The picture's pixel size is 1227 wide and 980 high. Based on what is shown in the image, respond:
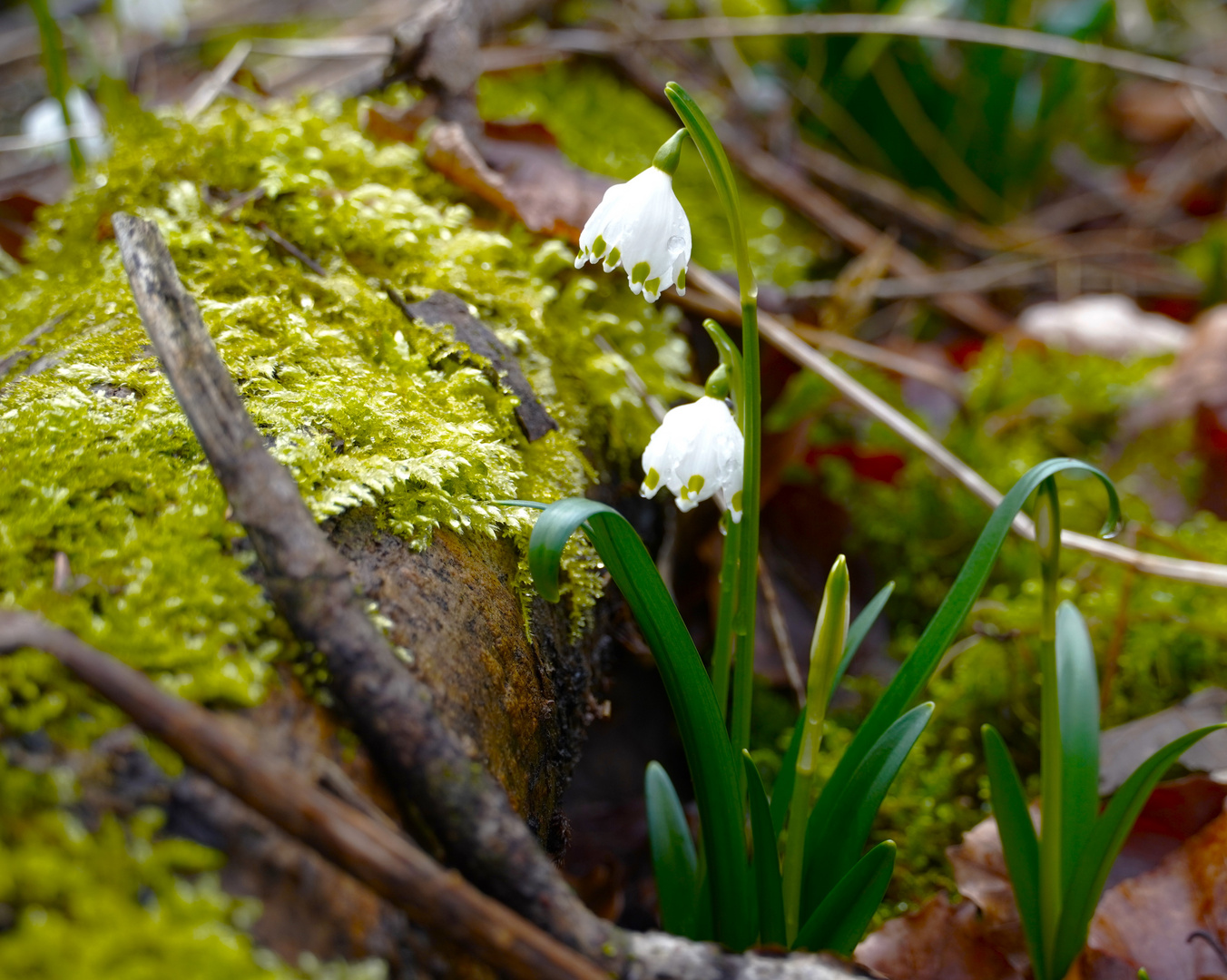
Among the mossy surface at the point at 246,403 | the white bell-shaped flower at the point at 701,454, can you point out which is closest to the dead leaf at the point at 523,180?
the mossy surface at the point at 246,403

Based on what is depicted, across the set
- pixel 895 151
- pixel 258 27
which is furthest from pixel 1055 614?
pixel 258 27

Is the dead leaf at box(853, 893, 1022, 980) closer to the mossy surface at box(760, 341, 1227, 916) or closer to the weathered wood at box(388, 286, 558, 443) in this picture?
the mossy surface at box(760, 341, 1227, 916)

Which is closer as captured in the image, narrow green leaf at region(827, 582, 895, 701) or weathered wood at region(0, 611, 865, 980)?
weathered wood at region(0, 611, 865, 980)

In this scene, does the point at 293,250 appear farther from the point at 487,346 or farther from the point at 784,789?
the point at 784,789

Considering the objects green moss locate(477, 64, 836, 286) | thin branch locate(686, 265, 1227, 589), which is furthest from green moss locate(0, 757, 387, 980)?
green moss locate(477, 64, 836, 286)

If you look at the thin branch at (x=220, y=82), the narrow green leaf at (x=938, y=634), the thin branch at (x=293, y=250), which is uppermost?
the thin branch at (x=220, y=82)

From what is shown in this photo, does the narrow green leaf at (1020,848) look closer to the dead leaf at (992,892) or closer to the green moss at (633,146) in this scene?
the dead leaf at (992,892)

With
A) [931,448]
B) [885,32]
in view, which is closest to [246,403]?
[931,448]
